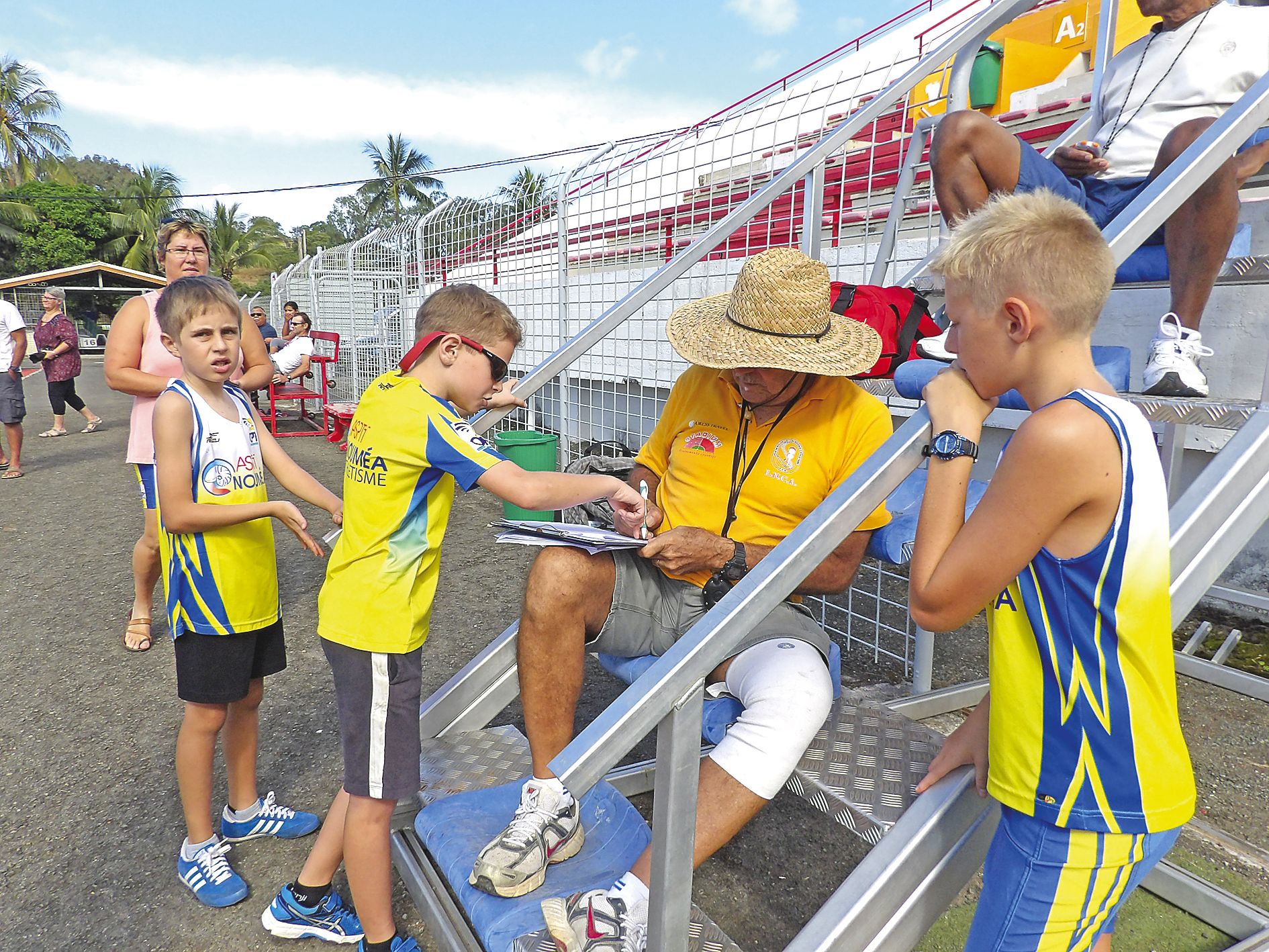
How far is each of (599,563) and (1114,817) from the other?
1.23 meters

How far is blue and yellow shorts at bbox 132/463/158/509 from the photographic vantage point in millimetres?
3051

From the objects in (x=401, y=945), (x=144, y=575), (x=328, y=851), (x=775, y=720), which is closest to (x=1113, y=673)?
(x=775, y=720)

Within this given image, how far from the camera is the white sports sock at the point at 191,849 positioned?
2197 millimetres

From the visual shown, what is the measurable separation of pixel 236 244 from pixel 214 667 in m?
50.5

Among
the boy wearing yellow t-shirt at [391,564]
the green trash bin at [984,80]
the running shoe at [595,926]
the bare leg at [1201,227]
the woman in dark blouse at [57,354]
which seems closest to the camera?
the running shoe at [595,926]

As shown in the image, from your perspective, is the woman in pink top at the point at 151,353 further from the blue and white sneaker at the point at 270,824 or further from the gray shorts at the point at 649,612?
the gray shorts at the point at 649,612

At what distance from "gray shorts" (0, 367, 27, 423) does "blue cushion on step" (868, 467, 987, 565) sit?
840 centimetres

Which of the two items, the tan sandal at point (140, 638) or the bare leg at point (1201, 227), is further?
the tan sandal at point (140, 638)

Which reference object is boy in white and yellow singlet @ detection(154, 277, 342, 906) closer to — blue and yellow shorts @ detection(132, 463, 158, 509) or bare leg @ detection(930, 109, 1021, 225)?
blue and yellow shorts @ detection(132, 463, 158, 509)

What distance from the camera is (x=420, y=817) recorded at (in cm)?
203

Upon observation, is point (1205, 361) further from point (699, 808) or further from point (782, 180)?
point (699, 808)

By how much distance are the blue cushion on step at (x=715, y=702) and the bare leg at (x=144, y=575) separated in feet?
8.06

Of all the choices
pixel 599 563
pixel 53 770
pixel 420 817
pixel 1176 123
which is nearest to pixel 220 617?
pixel 420 817

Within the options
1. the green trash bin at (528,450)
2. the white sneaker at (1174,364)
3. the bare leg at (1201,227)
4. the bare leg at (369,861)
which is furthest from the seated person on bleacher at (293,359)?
the white sneaker at (1174,364)
